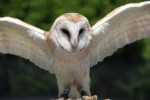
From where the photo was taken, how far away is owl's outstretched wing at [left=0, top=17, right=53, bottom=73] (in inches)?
258

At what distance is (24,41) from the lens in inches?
270

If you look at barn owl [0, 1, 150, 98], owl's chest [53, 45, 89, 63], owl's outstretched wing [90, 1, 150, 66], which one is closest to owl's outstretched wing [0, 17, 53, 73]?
barn owl [0, 1, 150, 98]

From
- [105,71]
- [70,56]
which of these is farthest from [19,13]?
[70,56]

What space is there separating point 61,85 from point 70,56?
482mm

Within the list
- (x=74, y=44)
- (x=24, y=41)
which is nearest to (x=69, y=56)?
(x=74, y=44)

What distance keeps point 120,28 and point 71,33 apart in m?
0.93

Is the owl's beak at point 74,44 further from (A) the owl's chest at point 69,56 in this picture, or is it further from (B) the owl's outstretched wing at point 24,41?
(B) the owl's outstretched wing at point 24,41

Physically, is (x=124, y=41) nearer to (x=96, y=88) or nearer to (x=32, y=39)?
(x=32, y=39)

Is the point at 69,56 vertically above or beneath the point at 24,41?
beneath

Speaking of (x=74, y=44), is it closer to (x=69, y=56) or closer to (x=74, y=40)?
(x=74, y=40)

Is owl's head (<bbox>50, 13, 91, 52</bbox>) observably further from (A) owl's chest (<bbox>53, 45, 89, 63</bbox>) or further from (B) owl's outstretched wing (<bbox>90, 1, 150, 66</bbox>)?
(B) owl's outstretched wing (<bbox>90, 1, 150, 66</bbox>)

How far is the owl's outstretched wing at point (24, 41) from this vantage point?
6.55 meters

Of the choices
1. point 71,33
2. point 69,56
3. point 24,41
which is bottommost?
point 69,56

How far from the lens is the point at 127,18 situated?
22.2 feet
